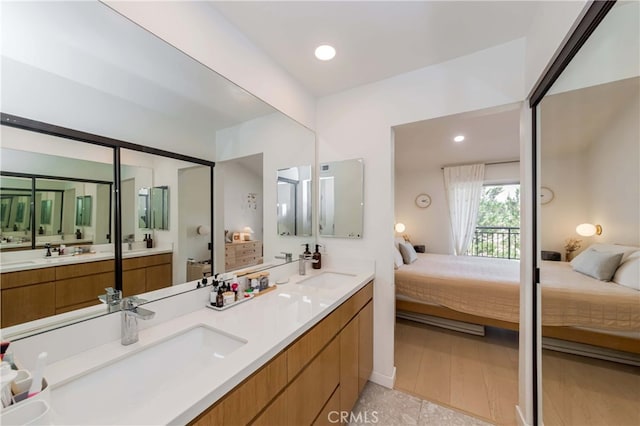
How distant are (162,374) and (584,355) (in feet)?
8.75

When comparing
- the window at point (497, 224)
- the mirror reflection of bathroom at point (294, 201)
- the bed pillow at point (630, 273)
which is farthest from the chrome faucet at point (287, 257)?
the window at point (497, 224)

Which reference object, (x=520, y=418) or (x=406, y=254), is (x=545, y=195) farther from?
(x=406, y=254)

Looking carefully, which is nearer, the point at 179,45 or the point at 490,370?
the point at 179,45

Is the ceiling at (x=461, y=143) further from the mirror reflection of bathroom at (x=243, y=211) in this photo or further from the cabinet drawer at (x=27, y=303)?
the cabinet drawer at (x=27, y=303)

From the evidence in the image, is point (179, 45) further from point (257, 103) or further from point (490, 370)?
point (490, 370)

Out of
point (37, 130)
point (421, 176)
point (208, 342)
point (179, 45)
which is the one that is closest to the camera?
point (37, 130)

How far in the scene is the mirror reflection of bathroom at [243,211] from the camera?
151cm

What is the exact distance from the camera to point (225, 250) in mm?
1471

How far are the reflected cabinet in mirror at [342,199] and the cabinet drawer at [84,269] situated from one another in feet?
4.96

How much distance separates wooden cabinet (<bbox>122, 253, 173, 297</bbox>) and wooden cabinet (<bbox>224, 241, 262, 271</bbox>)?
0.34 metres

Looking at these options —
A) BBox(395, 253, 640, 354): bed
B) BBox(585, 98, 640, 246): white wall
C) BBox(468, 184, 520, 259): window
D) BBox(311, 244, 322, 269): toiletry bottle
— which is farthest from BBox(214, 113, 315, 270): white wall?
BBox(468, 184, 520, 259): window

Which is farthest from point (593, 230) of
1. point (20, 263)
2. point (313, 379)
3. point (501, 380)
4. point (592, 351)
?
point (20, 263)

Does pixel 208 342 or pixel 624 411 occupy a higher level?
pixel 208 342

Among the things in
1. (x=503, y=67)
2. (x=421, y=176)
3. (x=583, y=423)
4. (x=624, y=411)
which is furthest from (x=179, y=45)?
(x=421, y=176)
